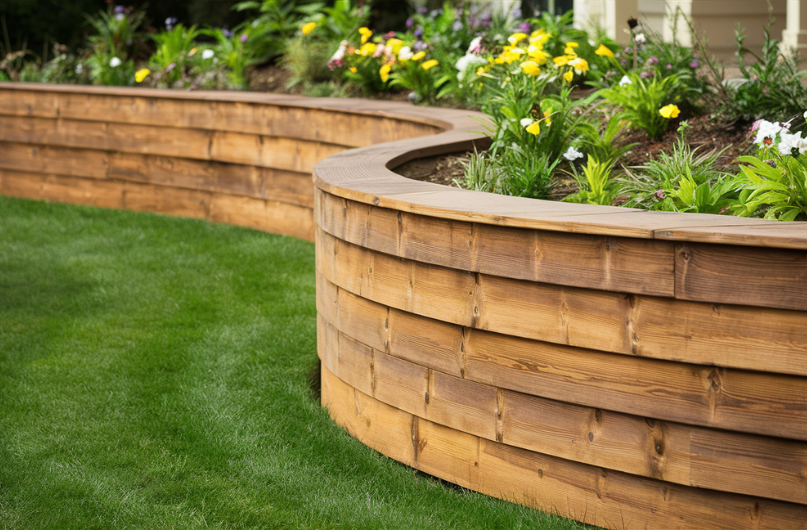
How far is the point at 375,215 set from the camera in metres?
2.64

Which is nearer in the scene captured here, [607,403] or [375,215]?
[607,403]

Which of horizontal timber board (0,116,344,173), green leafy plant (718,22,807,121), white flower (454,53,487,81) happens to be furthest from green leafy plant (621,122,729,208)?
horizontal timber board (0,116,344,173)

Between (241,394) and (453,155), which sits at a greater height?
(453,155)

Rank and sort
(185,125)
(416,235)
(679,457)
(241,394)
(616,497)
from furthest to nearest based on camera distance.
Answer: (185,125)
(241,394)
(416,235)
(616,497)
(679,457)

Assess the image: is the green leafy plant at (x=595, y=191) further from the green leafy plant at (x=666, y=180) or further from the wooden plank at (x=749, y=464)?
the wooden plank at (x=749, y=464)

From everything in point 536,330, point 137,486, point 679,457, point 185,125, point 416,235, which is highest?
point 185,125

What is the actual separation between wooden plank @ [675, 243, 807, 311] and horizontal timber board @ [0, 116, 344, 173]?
384cm

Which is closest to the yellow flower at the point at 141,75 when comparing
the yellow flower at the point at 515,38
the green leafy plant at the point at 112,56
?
the green leafy plant at the point at 112,56

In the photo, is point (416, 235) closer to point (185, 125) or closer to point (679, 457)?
point (679, 457)

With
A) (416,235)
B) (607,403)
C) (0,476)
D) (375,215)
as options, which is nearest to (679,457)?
(607,403)

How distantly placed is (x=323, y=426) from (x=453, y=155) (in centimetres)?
163

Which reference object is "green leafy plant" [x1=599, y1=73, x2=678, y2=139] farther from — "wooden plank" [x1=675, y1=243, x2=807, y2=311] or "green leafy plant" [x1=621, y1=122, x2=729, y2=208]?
"wooden plank" [x1=675, y1=243, x2=807, y2=311]

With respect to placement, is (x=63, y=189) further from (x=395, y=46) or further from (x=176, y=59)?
(x=395, y=46)

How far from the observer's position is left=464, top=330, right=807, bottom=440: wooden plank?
1.96 metres
